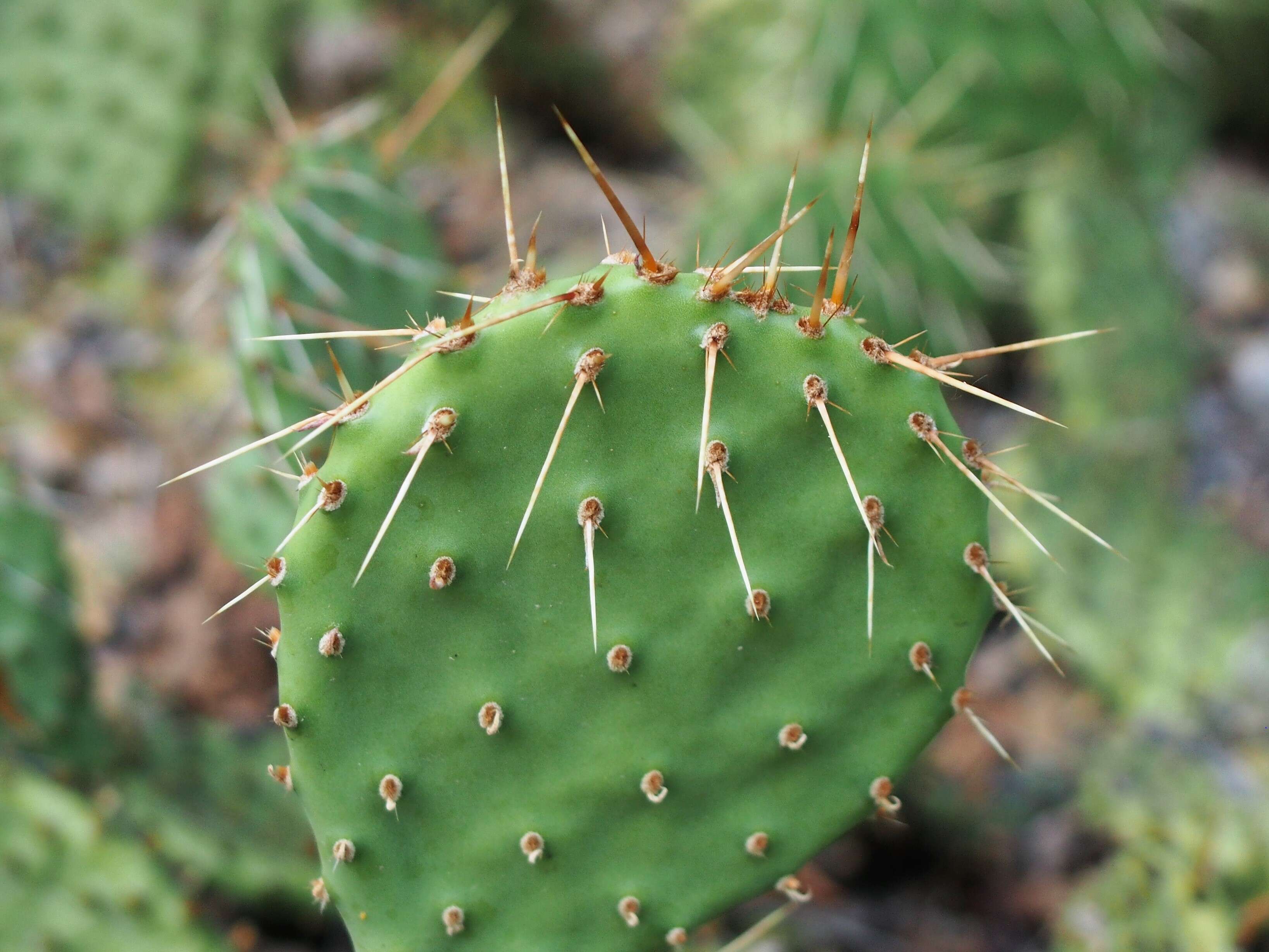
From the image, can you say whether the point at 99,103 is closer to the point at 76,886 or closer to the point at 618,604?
the point at 76,886

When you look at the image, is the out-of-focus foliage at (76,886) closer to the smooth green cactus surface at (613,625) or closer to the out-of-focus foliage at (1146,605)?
the smooth green cactus surface at (613,625)

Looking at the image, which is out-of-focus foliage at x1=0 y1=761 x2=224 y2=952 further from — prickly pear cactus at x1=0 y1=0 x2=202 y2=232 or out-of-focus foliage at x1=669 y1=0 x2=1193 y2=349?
prickly pear cactus at x1=0 y1=0 x2=202 y2=232

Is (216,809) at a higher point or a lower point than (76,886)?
lower

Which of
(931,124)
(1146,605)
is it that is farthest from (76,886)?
(931,124)

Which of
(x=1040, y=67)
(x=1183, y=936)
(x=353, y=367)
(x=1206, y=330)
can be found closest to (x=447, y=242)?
(x=1040, y=67)

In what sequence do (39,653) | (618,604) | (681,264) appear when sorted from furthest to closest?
(681,264)
(39,653)
(618,604)
